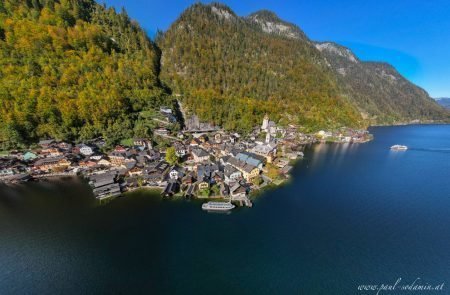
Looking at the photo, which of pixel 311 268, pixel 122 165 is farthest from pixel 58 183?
pixel 311 268

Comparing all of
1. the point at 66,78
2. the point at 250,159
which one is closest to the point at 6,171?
the point at 66,78

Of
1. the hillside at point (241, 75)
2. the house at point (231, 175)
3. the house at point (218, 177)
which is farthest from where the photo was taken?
the hillside at point (241, 75)

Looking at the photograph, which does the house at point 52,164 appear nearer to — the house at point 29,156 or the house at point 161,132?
the house at point 29,156

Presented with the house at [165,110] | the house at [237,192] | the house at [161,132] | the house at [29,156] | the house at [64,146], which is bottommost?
the house at [237,192]

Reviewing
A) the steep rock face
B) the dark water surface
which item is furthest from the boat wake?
the steep rock face

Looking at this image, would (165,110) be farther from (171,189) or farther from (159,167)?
(171,189)

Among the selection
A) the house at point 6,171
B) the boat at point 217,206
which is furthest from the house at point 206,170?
the house at point 6,171

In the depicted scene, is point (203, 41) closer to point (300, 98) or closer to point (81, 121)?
point (300, 98)
